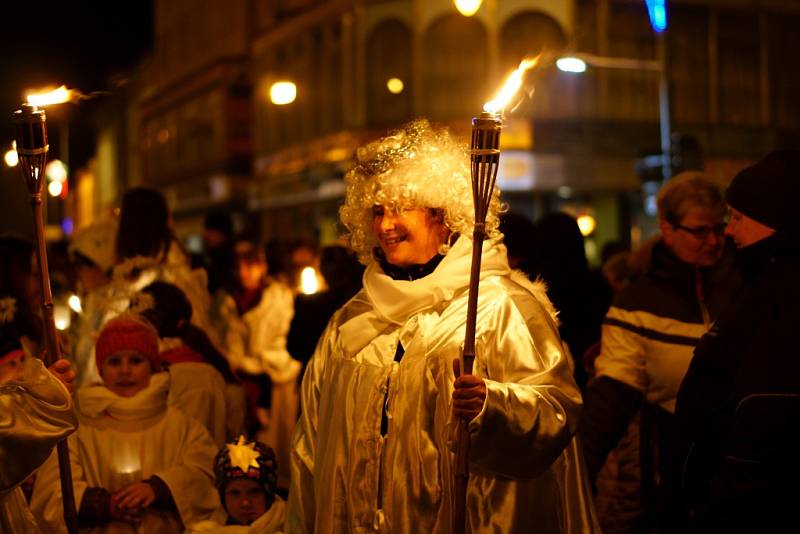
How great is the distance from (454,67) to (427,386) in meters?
24.1

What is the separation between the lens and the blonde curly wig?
387cm

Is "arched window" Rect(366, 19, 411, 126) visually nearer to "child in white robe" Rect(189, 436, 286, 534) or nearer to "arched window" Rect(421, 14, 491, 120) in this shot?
"arched window" Rect(421, 14, 491, 120)

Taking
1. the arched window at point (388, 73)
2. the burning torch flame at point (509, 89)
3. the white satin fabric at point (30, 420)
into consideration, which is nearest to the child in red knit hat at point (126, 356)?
the white satin fabric at point (30, 420)

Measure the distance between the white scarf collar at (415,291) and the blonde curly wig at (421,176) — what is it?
93mm

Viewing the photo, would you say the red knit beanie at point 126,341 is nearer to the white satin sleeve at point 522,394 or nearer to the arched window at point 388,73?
the white satin sleeve at point 522,394

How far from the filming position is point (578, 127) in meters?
26.7

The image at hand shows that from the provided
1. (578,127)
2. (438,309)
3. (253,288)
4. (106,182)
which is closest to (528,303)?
(438,309)

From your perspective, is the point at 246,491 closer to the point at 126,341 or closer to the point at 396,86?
the point at 126,341

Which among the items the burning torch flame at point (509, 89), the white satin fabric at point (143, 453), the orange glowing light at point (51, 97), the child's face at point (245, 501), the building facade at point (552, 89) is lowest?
the child's face at point (245, 501)

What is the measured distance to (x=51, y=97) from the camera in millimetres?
3895

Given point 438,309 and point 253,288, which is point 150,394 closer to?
point 438,309

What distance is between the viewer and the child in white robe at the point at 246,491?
15.1ft

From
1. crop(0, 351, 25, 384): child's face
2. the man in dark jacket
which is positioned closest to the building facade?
crop(0, 351, 25, 384): child's face

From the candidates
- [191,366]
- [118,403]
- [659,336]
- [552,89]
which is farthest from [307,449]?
[552,89]
